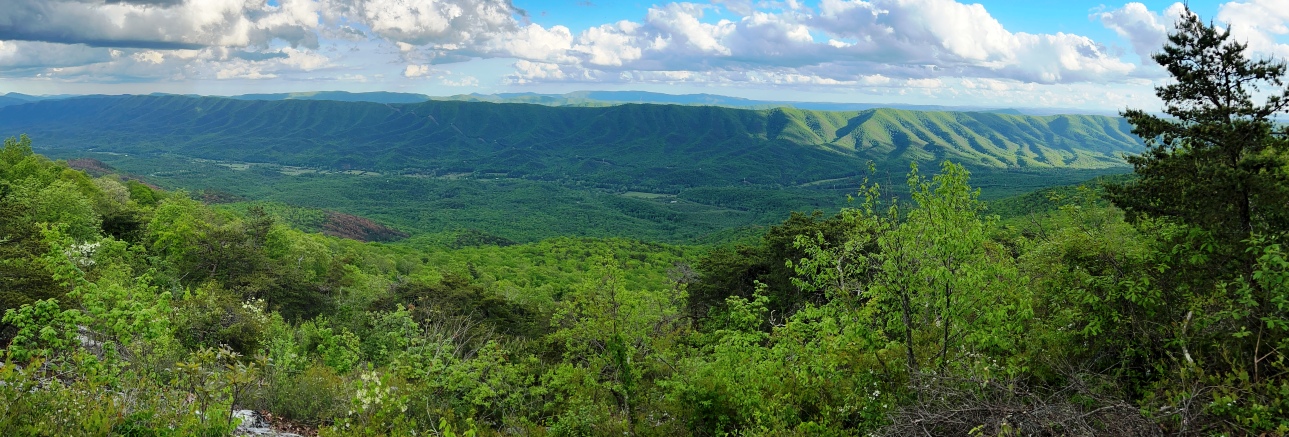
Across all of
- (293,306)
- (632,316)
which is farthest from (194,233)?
(632,316)

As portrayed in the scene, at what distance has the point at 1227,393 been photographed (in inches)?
272

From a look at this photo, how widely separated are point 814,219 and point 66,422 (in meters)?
29.8

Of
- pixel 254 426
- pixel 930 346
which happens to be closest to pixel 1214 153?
pixel 930 346

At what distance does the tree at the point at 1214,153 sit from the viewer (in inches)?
324

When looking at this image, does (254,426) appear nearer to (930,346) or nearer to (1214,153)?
(930,346)

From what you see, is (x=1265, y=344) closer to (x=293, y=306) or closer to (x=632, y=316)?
(x=632, y=316)

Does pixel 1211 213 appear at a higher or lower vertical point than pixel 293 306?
higher

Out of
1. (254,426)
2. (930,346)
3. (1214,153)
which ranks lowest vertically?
(254,426)

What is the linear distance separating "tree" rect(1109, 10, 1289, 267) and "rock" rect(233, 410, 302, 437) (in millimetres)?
14997

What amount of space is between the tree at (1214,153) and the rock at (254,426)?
14997 mm

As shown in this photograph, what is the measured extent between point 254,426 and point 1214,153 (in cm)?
1625

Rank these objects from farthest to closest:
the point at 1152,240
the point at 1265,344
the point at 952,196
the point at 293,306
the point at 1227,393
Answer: the point at 293,306 < the point at 1152,240 < the point at 952,196 < the point at 1265,344 < the point at 1227,393

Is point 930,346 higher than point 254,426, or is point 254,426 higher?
point 930,346

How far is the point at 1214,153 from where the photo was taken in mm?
9023
